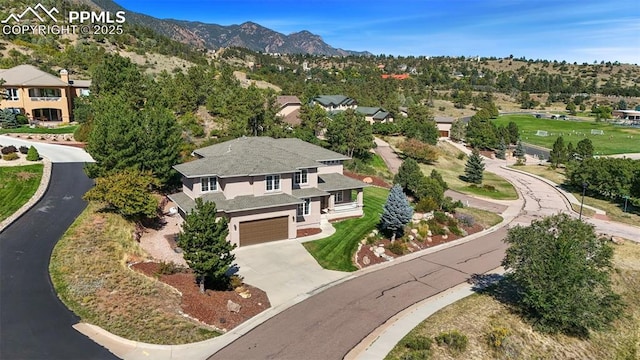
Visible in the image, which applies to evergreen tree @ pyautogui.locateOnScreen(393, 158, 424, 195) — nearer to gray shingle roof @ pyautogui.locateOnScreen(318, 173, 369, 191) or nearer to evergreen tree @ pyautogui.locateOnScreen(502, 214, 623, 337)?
gray shingle roof @ pyautogui.locateOnScreen(318, 173, 369, 191)

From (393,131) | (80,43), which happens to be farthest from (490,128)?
(80,43)

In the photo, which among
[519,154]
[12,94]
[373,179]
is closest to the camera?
[373,179]

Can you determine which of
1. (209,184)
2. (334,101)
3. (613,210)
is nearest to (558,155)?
(613,210)

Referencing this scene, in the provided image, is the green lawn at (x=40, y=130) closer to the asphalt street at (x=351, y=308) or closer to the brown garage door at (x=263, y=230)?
the brown garage door at (x=263, y=230)

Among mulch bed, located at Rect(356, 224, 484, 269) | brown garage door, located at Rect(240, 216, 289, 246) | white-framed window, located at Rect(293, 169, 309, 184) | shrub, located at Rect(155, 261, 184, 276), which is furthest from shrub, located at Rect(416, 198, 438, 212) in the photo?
shrub, located at Rect(155, 261, 184, 276)

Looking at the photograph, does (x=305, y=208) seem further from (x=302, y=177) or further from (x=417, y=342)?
(x=417, y=342)
